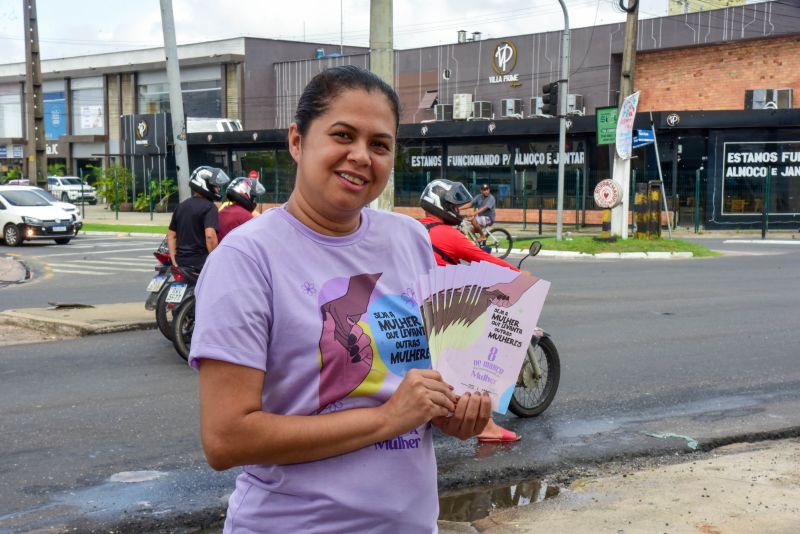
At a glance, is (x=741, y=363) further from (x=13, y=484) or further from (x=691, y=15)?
(x=691, y=15)

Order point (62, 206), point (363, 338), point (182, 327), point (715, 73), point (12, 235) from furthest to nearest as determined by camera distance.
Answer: point (715, 73) < point (62, 206) < point (12, 235) < point (182, 327) < point (363, 338)

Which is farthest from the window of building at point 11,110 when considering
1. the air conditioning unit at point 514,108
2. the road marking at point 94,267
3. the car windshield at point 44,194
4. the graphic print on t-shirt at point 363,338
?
the graphic print on t-shirt at point 363,338

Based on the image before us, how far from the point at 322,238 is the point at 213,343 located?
355 mm

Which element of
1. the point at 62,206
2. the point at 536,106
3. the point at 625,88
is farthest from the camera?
the point at 536,106

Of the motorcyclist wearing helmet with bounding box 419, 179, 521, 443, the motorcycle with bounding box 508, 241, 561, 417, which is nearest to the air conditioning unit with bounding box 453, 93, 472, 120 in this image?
the motorcycle with bounding box 508, 241, 561, 417

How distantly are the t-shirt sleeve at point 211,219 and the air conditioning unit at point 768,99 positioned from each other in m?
29.6

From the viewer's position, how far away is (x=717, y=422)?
23.3ft

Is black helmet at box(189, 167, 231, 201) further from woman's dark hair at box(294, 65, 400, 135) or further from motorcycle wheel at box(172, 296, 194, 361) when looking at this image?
woman's dark hair at box(294, 65, 400, 135)

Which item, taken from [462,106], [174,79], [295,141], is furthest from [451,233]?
[462,106]

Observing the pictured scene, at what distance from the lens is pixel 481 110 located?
1684 inches

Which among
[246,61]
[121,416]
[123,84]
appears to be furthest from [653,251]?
[123,84]

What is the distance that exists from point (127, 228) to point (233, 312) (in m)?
34.7

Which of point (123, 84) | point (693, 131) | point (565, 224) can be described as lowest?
point (565, 224)

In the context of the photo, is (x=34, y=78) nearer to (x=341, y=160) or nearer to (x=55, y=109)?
(x=341, y=160)
